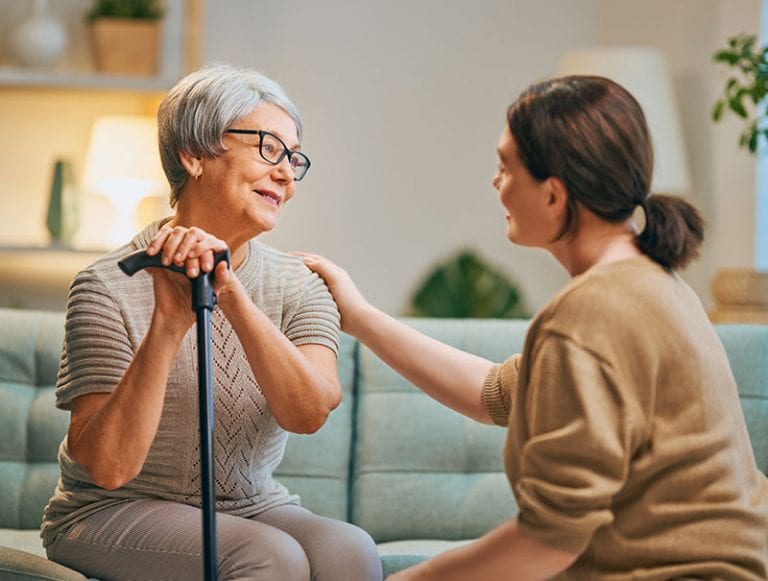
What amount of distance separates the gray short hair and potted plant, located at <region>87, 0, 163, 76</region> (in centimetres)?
190

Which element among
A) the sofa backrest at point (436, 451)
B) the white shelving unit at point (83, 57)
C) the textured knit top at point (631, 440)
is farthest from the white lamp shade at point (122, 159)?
the textured knit top at point (631, 440)

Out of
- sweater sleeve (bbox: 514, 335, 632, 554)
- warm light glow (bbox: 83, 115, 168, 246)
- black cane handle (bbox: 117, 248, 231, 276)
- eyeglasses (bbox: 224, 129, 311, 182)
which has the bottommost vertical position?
warm light glow (bbox: 83, 115, 168, 246)

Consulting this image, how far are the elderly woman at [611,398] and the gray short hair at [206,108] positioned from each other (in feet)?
1.90

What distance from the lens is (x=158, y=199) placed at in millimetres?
3900

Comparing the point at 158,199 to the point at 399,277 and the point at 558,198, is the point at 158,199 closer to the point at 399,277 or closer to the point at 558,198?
the point at 399,277

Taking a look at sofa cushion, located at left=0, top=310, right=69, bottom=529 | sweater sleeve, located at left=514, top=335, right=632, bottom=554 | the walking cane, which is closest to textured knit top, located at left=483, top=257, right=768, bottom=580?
sweater sleeve, located at left=514, top=335, right=632, bottom=554

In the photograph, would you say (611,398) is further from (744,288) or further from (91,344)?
(744,288)

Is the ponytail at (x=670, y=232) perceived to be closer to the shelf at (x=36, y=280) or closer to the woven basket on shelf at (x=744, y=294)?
the woven basket on shelf at (x=744, y=294)

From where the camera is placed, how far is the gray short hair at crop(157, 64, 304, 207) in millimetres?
1913

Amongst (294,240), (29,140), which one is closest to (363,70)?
(294,240)

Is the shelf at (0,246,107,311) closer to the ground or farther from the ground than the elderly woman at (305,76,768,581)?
closer to the ground

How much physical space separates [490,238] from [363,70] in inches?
28.4

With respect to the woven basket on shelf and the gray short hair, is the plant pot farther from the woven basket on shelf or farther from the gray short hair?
the gray short hair

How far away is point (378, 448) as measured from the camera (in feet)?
7.97
